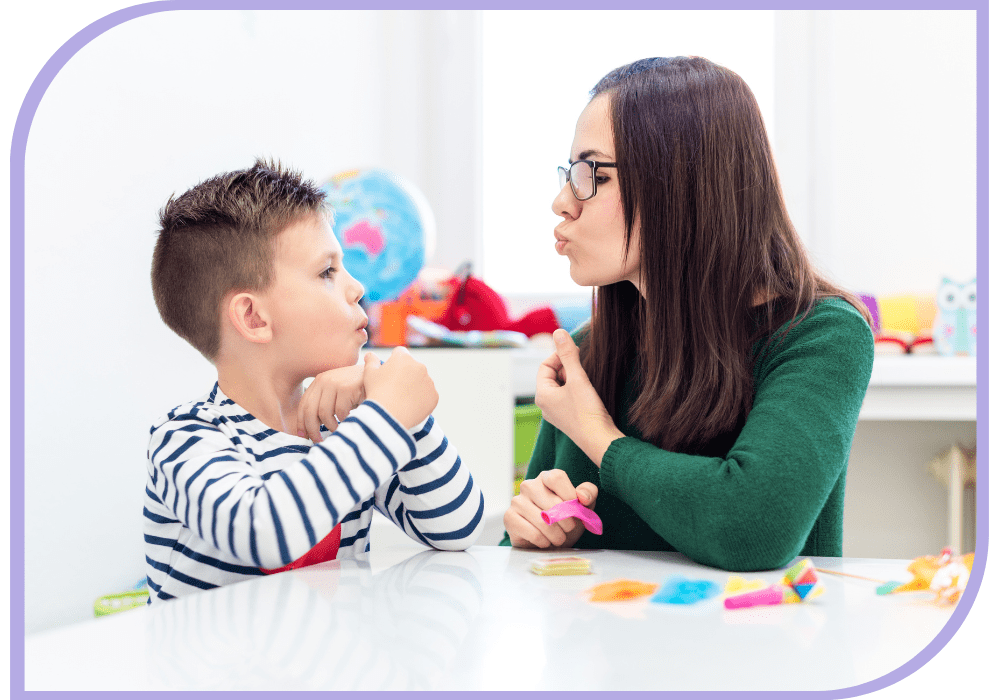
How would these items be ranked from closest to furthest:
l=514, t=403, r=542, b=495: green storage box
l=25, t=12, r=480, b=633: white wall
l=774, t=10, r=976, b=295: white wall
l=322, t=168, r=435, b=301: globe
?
l=25, t=12, r=480, b=633: white wall
l=322, t=168, r=435, b=301: globe
l=514, t=403, r=542, b=495: green storage box
l=774, t=10, r=976, b=295: white wall

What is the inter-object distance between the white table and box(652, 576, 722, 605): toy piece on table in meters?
0.01

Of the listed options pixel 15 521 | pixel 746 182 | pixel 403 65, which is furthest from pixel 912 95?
pixel 15 521

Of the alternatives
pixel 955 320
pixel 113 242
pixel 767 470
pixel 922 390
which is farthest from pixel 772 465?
pixel 955 320

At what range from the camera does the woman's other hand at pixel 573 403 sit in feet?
2.63

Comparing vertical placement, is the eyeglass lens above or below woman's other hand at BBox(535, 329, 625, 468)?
above

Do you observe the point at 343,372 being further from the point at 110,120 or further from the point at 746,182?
the point at 110,120

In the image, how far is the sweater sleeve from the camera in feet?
2.20

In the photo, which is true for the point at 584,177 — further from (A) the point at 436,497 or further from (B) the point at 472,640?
(B) the point at 472,640

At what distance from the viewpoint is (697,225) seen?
86 centimetres

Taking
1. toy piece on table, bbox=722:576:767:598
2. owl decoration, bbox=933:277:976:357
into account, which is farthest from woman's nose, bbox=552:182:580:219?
owl decoration, bbox=933:277:976:357

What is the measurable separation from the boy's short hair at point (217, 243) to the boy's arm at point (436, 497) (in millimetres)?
240

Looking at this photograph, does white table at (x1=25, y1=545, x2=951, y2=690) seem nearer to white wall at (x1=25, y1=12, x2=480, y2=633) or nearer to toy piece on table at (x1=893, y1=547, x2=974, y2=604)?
toy piece on table at (x1=893, y1=547, x2=974, y2=604)

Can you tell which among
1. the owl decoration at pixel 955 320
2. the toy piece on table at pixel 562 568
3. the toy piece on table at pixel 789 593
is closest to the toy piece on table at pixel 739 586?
the toy piece on table at pixel 789 593

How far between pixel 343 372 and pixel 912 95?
7.10 feet
